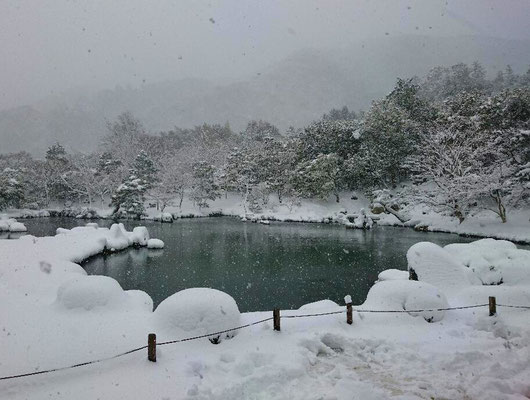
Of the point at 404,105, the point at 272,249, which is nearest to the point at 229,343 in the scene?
the point at 272,249

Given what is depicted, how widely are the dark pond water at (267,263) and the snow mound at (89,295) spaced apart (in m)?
5.54

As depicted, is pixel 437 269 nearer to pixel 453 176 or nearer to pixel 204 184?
pixel 453 176

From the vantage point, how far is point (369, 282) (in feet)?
53.8

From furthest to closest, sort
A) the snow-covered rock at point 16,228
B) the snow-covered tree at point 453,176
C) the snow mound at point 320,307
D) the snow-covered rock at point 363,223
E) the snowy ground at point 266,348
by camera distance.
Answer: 1. the snow-covered rock at point 363,223
2. the snow-covered rock at point 16,228
3. the snow-covered tree at point 453,176
4. the snow mound at point 320,307
5. the snowy ground at point 266,348

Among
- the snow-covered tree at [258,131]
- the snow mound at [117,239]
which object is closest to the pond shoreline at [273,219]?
the snow mound at [117,239]

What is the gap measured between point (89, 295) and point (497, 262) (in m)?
14.2

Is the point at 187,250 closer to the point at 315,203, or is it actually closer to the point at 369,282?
the point at 369,282

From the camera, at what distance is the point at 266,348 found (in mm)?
7422

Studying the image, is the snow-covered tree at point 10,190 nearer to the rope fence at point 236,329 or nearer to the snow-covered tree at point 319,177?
the snow-covered tree at point 319,177

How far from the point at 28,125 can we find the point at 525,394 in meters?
174

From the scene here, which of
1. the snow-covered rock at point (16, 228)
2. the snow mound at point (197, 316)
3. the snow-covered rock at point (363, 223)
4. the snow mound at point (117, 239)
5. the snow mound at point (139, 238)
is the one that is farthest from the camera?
the snow-covered rock at point (363, 223)

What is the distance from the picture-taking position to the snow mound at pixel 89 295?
8.87 metres

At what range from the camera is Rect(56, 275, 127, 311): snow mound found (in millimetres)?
8867

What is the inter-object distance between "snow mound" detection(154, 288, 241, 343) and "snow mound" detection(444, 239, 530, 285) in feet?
33.6
